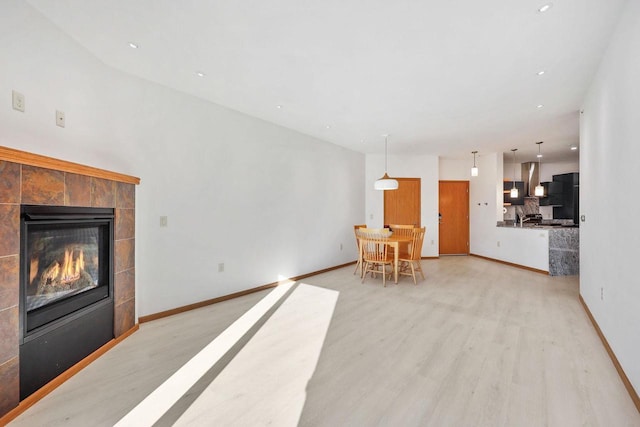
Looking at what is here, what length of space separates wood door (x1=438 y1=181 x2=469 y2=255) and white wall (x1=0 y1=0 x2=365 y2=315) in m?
3.66

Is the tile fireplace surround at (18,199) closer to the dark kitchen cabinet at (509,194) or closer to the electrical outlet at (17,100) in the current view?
the electrical outlet at (17,100)

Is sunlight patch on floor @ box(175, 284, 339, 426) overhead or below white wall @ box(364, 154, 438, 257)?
below

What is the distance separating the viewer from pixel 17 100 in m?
1.83

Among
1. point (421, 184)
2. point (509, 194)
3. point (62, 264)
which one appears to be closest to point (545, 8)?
point (62, 264)

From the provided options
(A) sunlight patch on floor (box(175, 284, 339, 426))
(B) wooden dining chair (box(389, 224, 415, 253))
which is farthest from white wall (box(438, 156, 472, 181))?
(A) sunlight patch on floor (box(175, 284, 339, 426))

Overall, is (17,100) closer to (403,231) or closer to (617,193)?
(617,193)

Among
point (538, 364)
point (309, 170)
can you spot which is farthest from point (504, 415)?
point (309, 170)

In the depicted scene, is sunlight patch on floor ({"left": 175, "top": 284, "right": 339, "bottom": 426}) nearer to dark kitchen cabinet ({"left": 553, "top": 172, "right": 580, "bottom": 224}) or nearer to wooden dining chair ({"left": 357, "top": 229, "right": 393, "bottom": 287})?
wooden dining chair ({"left": 357, "top": 229, "right": 393, "bottom": 287})

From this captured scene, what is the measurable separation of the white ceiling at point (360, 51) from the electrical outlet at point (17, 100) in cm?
64

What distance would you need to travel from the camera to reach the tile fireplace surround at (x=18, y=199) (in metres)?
1.58

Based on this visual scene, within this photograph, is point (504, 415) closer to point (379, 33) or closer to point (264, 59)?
point (379, 33)

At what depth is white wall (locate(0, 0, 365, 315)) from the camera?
1.98 m

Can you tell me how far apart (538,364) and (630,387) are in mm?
477

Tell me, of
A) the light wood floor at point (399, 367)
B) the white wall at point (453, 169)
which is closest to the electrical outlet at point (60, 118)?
the light wood floor at point (399, 367)
